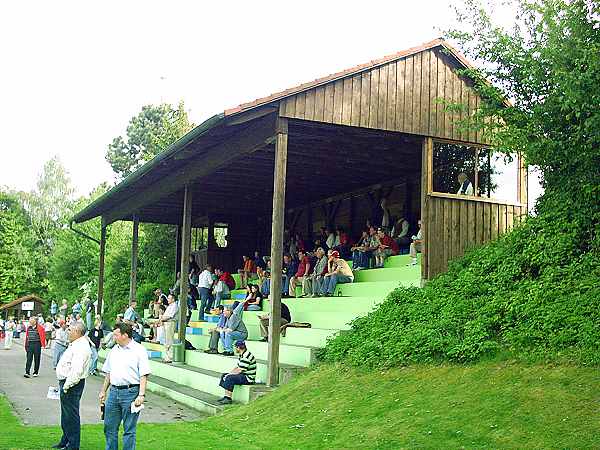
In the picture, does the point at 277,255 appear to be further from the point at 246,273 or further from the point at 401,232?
the point at 246,273

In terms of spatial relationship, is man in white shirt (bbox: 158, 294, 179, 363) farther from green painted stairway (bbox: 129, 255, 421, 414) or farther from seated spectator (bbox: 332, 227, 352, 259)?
seated spectator (bbox: 332, 227, 352, 259)

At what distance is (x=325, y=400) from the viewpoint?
38.5 ft

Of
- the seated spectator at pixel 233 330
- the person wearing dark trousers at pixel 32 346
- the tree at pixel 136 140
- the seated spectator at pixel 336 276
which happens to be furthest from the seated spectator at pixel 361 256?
the tree at pixel 136 140

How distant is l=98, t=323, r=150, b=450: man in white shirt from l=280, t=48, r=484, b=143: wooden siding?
21.6 ft

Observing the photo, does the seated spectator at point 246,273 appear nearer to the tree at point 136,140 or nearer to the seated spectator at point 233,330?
the seated spectator at point 233,330

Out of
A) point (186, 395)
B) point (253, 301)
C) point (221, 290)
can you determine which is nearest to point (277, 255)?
point (186, 395)

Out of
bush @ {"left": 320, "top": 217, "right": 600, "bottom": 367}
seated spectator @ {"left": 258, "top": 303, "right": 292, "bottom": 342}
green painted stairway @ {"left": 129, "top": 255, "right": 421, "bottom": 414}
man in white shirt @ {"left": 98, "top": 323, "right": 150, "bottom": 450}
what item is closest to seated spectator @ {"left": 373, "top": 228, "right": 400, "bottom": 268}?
green painted stairway @ {"left": 129, "top": 255, "right": 421, "bottom": 414}

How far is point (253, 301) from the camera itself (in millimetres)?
20297

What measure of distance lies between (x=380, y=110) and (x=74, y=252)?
38618 mm

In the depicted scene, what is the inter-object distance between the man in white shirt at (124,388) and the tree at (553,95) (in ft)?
23.0

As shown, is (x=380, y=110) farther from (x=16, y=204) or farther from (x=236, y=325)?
(x=16, y=204)

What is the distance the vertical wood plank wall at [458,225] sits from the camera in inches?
620

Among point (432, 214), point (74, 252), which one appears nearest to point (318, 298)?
point (432, 214)

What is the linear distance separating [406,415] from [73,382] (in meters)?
4.10
